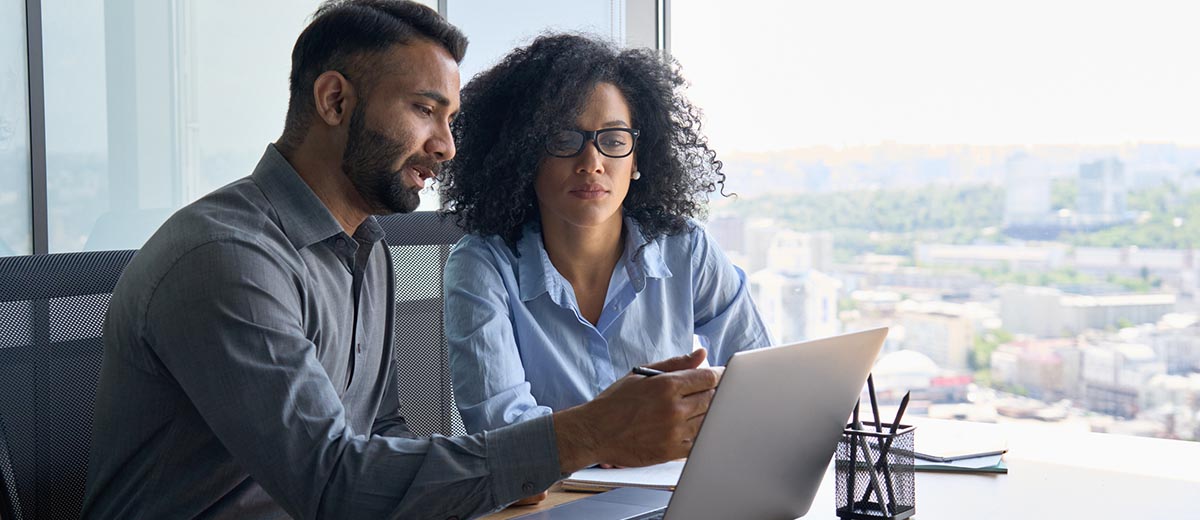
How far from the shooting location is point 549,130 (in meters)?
2.05

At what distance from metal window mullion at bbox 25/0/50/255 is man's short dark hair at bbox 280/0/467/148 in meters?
0.98

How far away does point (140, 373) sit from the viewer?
122 cm

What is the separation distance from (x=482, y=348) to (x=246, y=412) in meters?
0.66

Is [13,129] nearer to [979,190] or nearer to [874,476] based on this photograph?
[874,476]

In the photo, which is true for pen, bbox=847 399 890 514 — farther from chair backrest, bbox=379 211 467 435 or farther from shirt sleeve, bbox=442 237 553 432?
chair backrest, bbox=379 211 467 435

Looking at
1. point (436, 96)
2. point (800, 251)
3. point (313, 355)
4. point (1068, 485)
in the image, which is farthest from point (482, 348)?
point (800, 251)

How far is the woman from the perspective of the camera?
1860mm

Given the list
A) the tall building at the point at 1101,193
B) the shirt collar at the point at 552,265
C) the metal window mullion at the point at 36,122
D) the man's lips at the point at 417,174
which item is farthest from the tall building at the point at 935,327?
the metal window mullion at the point at 36,122

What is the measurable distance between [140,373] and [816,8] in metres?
3.00

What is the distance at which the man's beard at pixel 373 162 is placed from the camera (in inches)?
57.0

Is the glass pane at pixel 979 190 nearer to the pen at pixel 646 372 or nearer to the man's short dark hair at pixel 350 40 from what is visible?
the man's short dark hair at pixel 350 40

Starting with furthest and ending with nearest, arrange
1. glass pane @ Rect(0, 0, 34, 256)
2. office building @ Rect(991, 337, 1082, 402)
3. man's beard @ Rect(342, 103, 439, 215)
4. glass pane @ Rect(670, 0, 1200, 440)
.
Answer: office building @ Rect(991, 337, 1082, 402) → glass pane @ Rect(670, 0, 1200, 440) → glass pane @ Rect(0, 0, 34, 256) → man's beard @ Rect(342, 103, 439, 215)

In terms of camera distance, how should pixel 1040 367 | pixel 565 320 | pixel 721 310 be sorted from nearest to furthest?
1. pixel 565 320
2. pixel 721 310
3. pixel 1040 367

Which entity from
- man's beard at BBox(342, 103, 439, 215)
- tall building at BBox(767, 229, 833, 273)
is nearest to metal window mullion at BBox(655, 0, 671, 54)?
tall building at BBox(767, 229, 833, 273)
